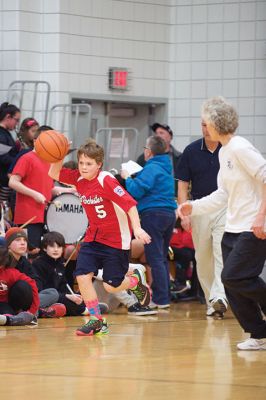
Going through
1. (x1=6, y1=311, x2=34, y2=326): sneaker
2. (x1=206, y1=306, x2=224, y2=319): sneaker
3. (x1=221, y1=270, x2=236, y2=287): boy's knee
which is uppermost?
(x1=221, y1=270, x2=236, y2=287): boy's knee

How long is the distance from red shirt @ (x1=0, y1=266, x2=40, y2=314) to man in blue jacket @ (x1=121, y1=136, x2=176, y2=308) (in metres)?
1.99

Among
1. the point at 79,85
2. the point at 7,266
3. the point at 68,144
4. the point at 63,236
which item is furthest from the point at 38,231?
the point at 79,85

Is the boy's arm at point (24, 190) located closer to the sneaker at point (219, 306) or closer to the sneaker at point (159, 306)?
the sneaker at point (159, 306)

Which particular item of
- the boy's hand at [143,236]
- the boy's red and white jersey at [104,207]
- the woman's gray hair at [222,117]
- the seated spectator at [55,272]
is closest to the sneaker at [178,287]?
the seated spectator at [55,272]

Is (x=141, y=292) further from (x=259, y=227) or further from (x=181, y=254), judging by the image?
(x=259, y=227)

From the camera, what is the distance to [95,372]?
255 inches

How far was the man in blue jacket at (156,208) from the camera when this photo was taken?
11.1m

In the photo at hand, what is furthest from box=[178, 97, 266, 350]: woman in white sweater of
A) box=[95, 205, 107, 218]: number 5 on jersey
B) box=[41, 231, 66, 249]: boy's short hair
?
box=[41, 231, 66, 249]: boy's short hair

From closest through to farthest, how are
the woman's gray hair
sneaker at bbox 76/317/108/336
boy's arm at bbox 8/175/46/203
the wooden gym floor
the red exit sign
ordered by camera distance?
1. the wooden gym floor
2. the woman's gray hair
3. sneaker at bbox 76/317/108/336
4. boy's arm at bbox 8/175/46/203
5. the red exit sign

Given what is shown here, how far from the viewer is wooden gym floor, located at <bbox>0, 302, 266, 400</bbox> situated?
5840 mm

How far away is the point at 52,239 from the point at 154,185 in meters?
1.40

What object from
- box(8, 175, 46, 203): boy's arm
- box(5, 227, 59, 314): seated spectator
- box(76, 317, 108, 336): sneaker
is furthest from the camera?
box(8, 175, 46, 203): boy's arm

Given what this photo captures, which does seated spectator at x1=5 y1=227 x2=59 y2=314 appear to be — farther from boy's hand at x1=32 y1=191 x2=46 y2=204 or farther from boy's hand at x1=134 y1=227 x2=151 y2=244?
boy's hand at x1=134 y1=227 x2=151 y2=244

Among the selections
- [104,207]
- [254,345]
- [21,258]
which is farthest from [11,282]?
[254,345]
